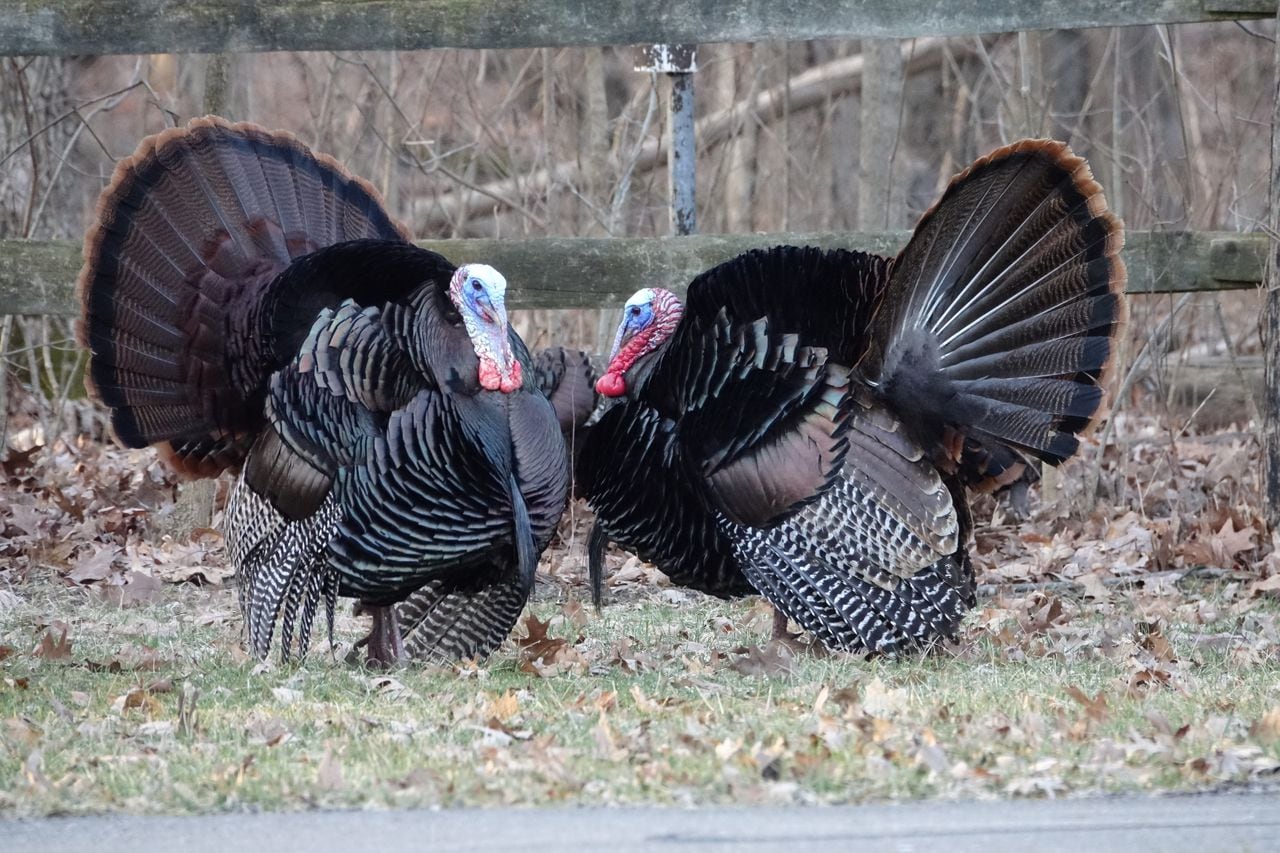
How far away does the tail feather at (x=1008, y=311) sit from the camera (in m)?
5.05

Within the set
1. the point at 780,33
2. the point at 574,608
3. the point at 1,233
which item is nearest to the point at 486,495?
the point at 574,608

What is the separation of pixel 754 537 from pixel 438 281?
1234 millimetres

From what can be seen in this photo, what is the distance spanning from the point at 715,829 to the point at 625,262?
11.5ft

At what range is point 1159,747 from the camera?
12.2 ft

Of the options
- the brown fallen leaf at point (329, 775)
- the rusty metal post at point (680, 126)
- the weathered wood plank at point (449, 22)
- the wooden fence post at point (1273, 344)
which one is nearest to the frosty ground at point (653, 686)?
the brown fallen leaf at point (329, 775)

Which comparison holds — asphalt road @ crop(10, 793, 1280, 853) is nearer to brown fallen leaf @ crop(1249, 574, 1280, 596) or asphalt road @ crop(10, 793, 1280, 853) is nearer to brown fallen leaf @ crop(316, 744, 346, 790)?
brown fallen leaf @ crop(316, 744, 346, 790)

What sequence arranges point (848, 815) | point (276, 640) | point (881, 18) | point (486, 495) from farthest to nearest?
point (881, 18) < point (276, 640) < point (486, 495) < point (848, 815)

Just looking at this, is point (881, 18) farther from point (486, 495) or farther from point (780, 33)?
point (486, 495)

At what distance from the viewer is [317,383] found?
203 inches

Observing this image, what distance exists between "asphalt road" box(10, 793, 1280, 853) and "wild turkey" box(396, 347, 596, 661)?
7.08ft

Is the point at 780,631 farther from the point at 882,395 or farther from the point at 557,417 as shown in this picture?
the point at 557,417

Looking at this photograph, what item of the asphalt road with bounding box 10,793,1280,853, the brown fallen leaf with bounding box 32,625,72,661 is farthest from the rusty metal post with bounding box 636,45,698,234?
the asphalt road with bounding box 10,793,1280,853

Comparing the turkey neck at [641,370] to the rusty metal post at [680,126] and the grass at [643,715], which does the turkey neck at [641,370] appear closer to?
the grass at [643,715]

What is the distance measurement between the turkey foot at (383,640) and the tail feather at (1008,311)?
5.51ft
